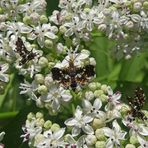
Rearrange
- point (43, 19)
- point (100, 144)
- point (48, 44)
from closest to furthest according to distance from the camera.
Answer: point (100, 144) < point (48, 44) < point (43, 19)

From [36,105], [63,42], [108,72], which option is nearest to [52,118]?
[36,105]

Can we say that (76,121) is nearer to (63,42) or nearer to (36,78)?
(36,78)

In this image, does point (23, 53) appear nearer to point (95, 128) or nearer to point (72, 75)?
point (72, 75)

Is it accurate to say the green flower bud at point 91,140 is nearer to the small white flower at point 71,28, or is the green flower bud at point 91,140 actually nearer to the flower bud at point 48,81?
the flower bud at point 48,81

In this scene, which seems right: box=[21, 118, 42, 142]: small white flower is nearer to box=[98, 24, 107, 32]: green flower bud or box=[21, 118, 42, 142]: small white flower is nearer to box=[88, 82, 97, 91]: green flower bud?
box=[88, 82, 97, 91]: green flower bud

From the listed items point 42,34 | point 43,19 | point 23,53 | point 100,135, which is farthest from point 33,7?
point 100,135

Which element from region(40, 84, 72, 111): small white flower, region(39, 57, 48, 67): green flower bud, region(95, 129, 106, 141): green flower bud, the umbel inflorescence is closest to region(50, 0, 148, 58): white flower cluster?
the umbel inflorescence
